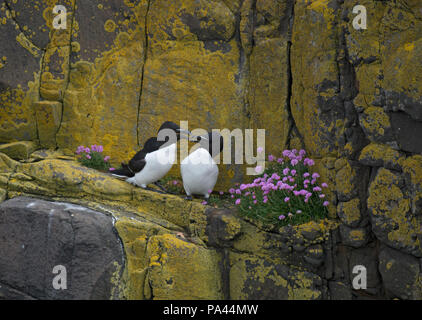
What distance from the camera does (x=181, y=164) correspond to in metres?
5.38

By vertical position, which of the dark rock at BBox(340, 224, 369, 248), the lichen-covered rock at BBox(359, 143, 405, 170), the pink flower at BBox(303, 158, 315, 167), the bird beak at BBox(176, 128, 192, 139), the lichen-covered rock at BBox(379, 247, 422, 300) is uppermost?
the bird beak at BBox(176, 128, 192, 139)

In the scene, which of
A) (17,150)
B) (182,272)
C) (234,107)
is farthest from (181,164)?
(17,150)

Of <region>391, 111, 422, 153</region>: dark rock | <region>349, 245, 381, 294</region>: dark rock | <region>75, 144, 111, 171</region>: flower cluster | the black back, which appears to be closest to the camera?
<region>391, 111, 422, 153</region>: dark rock

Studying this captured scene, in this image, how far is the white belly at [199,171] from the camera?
522 cm

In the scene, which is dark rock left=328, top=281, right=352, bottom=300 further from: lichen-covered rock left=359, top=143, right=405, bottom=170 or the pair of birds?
the pair of birds

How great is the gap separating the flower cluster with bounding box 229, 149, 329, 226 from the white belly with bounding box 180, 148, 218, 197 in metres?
0.46

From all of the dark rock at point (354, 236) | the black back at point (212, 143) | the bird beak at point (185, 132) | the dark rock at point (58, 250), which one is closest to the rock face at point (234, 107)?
the dark rock at point (354, 236)

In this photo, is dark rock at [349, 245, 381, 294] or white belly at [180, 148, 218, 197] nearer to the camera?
dark rock at [349, 245, 381, 294]

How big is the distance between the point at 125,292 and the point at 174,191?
1481 mm

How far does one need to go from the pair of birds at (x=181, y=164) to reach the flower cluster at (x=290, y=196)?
1.62 feet

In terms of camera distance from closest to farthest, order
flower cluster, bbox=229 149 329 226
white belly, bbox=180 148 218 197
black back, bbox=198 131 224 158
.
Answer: flower cluster, bbox=229 149 329 226 → white belly, bbox=180 148 218 197 → black back, bbox=198 131 224 158

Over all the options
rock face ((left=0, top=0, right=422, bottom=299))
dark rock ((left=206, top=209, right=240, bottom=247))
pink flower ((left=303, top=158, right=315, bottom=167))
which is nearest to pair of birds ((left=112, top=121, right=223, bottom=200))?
rock face ((left=0, top=0, right=422, bottom=299))

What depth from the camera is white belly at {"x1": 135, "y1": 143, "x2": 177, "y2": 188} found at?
5387mm

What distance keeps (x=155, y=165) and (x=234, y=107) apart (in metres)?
1.34
